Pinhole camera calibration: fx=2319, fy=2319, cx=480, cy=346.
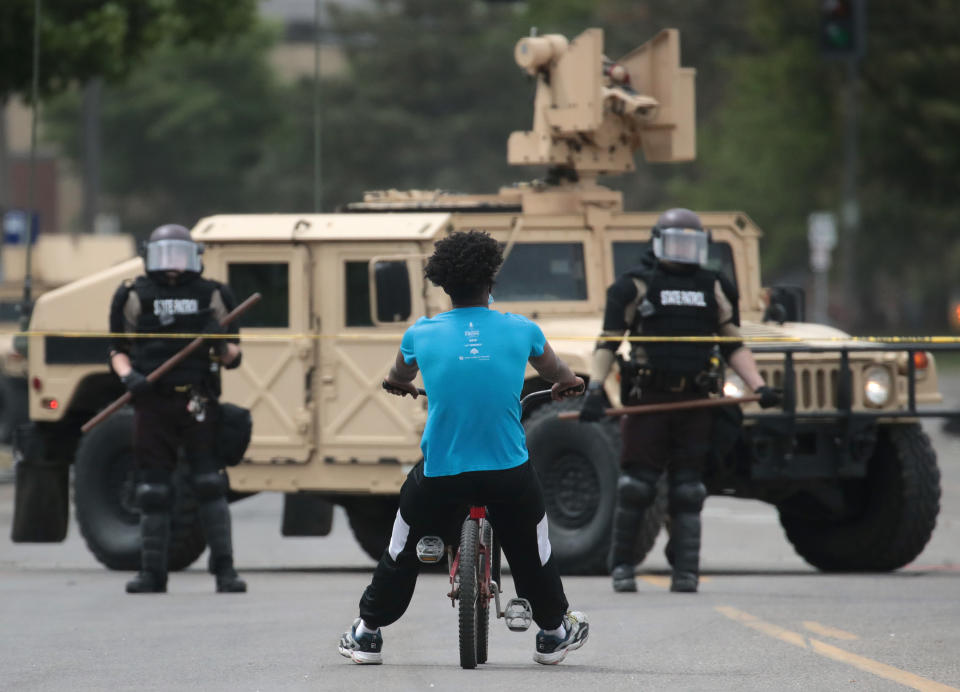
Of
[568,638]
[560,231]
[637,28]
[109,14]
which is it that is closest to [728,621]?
[568,638]

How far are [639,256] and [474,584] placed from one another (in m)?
5.74

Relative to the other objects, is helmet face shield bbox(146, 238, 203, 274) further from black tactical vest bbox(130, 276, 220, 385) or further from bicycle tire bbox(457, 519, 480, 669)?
bicycle tire bbox(457, 519, 480, 669)

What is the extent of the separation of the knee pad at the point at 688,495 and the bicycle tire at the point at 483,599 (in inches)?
130

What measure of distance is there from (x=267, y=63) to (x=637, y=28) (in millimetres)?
21046

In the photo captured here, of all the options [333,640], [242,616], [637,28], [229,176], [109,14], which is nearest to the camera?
[333,640]

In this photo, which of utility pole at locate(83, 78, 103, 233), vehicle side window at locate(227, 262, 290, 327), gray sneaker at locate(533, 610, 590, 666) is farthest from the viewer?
utility pole at locate(83, 78, 103, 233)

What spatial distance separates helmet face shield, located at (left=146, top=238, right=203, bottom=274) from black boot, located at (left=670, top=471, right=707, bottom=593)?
9.17 ft

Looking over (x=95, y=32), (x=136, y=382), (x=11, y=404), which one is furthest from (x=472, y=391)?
(x=11, y=404)

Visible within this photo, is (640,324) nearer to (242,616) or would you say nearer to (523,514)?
(242,616)

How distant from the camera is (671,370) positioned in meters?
11.9

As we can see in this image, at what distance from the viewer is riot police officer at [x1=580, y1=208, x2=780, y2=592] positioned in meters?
11.9

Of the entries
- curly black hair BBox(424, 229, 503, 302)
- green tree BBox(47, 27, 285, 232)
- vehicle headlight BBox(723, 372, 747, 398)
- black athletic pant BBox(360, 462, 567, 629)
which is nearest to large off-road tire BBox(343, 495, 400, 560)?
vehicle headlight BBox(723, 372, 747, 398)

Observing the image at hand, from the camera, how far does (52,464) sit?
Result: 571 inches

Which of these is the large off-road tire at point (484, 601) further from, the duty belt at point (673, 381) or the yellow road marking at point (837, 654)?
the duty belt at point (673, 381)
